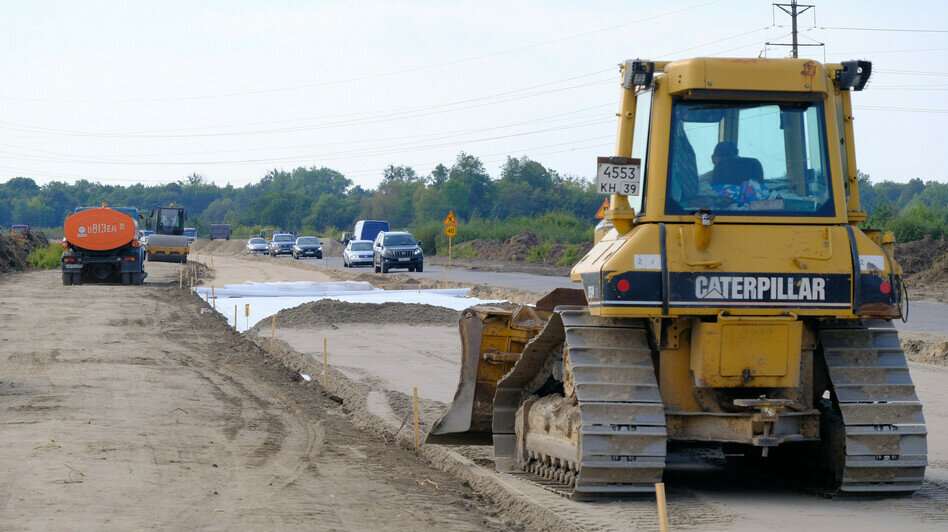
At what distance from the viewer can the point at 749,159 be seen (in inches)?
296

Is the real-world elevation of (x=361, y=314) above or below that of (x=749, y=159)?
below

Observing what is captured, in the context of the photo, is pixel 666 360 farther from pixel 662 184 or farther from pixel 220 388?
pixel 220 388

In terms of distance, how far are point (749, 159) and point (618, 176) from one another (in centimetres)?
104

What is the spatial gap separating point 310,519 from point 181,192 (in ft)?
616

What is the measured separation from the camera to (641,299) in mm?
7016

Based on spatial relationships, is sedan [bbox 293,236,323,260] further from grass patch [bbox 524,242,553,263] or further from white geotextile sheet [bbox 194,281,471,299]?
white geotextile sheet [bbox 194,281,471,299]

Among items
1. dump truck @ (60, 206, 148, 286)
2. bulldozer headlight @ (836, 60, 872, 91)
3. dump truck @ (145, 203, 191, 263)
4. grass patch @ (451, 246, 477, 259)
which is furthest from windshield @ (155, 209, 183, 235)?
bulldozer headlight @ (836, 60, 872, 91)

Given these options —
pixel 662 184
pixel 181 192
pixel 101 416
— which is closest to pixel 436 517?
pixel 662 184

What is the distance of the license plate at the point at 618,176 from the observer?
7.25 metres

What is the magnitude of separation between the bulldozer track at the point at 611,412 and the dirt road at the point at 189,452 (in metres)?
0.72

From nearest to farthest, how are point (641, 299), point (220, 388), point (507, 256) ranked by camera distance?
point (641, 299), point (220, 388), point (507, 256)

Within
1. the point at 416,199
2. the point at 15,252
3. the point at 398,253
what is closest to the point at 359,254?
the point at 398,253

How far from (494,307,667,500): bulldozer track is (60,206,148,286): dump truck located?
27.6m

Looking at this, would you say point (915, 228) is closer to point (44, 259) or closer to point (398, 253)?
point (398, 253)
